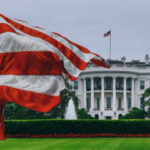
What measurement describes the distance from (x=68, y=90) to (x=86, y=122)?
3185cm

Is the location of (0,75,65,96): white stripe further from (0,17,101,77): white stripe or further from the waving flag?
(0,17,101,77): white stripe

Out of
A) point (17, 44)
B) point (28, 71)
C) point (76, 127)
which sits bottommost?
point (76, 127)

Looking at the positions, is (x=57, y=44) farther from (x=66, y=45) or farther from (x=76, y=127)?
(x=76, y=127)

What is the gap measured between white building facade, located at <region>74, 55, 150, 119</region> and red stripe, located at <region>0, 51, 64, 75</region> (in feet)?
206

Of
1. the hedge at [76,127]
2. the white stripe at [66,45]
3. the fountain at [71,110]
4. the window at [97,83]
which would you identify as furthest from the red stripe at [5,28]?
the window at [97,83]

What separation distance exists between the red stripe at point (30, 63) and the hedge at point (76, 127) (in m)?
18.9

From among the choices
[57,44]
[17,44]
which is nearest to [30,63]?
[17,44]

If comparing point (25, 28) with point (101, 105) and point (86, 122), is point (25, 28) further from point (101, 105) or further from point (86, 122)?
point (101, 105)

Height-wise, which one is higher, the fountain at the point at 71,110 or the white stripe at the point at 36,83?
the white stripe at the point at 36,83

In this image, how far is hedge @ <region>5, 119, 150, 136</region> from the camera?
1127 inches

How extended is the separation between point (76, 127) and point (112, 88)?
4595 centimetres

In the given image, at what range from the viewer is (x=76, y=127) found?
28.8m

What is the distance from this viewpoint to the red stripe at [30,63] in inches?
386

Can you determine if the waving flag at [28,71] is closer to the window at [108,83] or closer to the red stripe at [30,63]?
the red stripe at [30,63]
